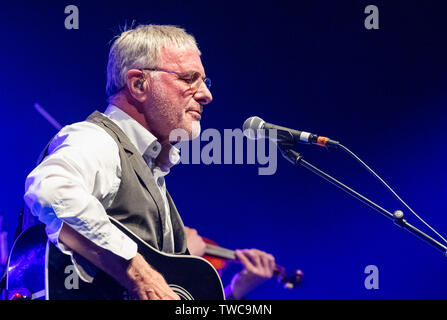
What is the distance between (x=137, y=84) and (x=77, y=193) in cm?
85

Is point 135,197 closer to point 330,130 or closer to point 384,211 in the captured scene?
point 384,211

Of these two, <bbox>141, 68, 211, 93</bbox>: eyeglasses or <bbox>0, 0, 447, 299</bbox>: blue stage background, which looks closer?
<bbox>141, 68, 211, 93</bbox>: eyeglasses

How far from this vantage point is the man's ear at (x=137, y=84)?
A: 2492 millimetres

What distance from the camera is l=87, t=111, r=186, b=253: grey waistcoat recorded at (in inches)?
83.7

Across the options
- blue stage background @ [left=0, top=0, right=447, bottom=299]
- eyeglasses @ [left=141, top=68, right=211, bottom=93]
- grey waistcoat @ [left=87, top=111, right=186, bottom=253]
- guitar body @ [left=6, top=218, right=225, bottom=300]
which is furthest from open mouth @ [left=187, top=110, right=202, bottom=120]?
blue stage background @ [left=0, top=0, right=447, bottom=299]

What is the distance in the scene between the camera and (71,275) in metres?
1.84

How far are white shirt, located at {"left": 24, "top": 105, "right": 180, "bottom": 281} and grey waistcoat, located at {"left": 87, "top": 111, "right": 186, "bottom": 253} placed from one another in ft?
0.12

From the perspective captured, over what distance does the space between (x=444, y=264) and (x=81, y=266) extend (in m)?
3.41

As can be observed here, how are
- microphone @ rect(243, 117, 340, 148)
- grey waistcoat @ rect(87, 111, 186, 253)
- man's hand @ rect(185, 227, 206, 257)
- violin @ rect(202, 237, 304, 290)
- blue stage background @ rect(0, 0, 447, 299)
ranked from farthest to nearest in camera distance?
blue stage background @ rect(0, 0, 447, 299)
man's hand @ rect(185, 227, 206, 257)
violin @ rect(202, 237, 304, 290)
microphone @ rect(243, 117, 340, 148)
grey waistcoat @ rect(87, 111, 186, 253)

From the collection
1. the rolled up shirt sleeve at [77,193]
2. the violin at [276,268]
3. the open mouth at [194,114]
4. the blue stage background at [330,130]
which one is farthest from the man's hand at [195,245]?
the blue stage background at [330,130]

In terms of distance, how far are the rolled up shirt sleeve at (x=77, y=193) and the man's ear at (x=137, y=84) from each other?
0.49m

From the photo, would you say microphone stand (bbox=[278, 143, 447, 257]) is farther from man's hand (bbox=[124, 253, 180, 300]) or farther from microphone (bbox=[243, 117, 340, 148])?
man's hand (bbox=[124, 253, 180, 300])

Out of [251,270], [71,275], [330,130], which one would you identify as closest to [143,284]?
[71,275]
